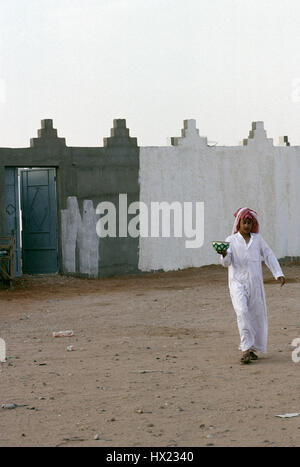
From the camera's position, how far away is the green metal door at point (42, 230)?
18953 millimetres

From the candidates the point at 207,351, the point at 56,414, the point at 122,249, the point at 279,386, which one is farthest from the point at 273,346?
the point at 122,249

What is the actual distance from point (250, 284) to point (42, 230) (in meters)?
10.6

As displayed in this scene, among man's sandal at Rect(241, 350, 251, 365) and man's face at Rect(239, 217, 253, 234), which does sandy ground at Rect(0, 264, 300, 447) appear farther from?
man's face at Rect(239, 217, 253, 234)

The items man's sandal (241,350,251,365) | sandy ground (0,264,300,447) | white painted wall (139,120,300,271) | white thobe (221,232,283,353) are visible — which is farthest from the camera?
white painted wall (139,120,300,271)

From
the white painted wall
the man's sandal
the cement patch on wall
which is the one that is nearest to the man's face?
the man's sandal

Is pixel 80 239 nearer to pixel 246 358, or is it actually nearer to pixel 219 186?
pixel 219 186

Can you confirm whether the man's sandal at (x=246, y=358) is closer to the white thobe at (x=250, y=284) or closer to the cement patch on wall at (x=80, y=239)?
the white thobe at (x=250, y=284)

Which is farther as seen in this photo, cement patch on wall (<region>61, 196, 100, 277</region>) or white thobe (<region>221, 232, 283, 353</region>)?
cement patch on wall (<region>61, 196, 100, 277</region>)

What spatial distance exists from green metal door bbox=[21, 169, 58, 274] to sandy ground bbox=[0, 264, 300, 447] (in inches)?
156

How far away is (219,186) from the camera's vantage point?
20.9m

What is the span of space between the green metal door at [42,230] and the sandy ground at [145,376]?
3.97 m

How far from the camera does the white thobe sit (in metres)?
8.98

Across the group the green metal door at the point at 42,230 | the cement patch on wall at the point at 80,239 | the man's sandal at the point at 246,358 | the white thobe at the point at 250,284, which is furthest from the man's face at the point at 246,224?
the green metal door at the point at 42,230
